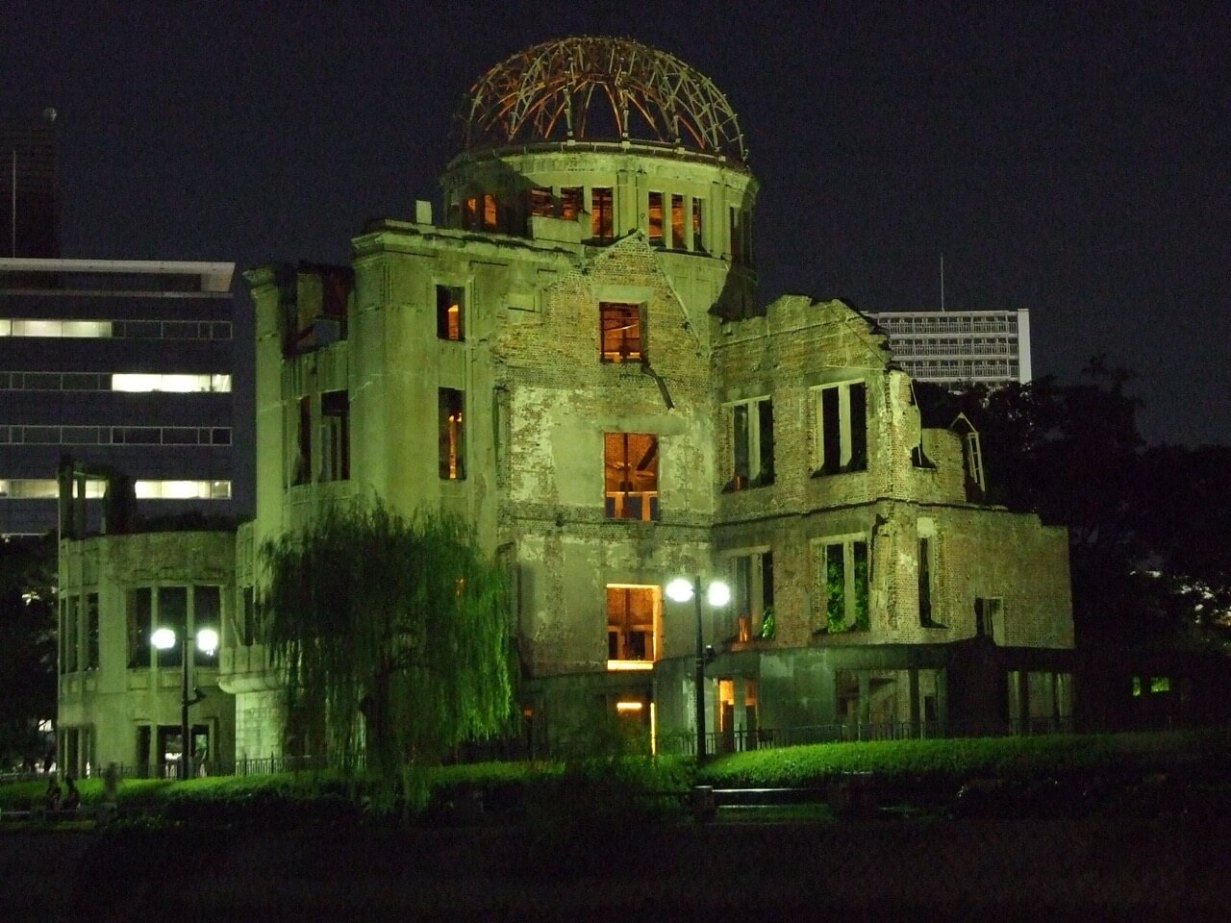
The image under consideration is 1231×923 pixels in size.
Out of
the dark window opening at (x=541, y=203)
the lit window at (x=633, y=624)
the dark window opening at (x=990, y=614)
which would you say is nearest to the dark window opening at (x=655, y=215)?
the dark window opening at (x=541, y=203)

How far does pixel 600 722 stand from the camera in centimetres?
4084

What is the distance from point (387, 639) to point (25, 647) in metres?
39.7

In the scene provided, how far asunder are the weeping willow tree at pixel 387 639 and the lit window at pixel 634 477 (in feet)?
44.6

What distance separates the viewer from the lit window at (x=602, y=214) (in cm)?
6731

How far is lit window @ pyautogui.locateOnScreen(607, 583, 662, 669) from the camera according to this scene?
207ft

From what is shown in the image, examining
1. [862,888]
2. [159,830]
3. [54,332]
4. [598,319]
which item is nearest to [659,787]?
[862,888]

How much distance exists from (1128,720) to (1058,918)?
78.4 feet

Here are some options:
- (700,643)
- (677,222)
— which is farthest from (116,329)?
(700,643)

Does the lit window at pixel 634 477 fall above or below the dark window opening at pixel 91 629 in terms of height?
above

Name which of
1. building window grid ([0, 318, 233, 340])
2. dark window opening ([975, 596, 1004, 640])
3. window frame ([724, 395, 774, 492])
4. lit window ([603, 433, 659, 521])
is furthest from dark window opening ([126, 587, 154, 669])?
building window grid ([0, 318, 233, 340])

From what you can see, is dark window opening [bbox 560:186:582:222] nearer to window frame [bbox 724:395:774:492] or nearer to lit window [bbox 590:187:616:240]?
lit window [bbox 590:187:616:240]

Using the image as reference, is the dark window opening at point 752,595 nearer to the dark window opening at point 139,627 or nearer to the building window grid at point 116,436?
the dark window opening at point 139,627

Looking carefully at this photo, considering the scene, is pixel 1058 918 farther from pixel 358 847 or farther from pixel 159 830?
pixel 159 830

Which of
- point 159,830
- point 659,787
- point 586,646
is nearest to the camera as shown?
point 659,787
